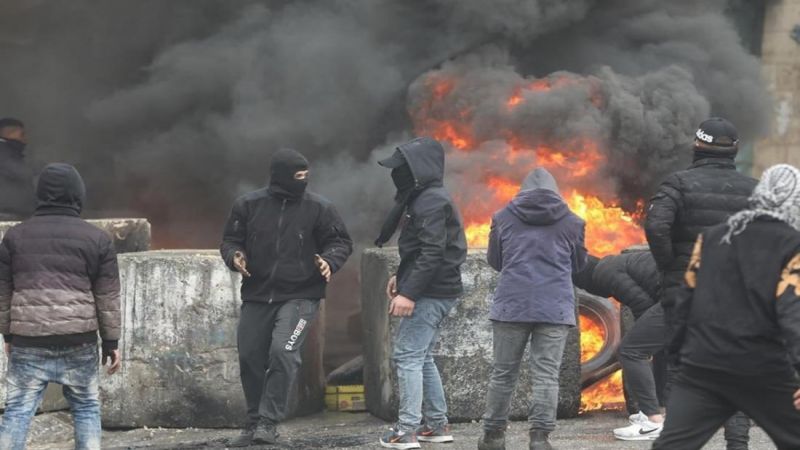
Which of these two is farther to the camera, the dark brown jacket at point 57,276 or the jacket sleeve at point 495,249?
the jacket sleeve at point 495,249

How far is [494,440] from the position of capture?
701 cm

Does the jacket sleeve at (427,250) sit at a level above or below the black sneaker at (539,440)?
above

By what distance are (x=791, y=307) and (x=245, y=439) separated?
3.76 meters

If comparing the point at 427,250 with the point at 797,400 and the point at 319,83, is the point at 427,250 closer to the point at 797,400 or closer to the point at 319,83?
the point at 797,400

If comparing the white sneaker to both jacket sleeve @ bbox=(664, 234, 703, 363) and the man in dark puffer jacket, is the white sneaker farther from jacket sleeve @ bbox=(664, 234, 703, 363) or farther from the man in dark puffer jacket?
the man in dark puffer jacket

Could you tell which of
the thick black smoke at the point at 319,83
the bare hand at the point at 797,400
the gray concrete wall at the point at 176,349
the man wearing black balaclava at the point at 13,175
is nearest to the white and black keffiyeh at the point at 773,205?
the bare hand at the point at 797,400

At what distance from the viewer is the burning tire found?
29.2 feet

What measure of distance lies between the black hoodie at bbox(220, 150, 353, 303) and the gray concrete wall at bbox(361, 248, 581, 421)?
3.06 ft

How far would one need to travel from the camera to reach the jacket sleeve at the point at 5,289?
6.11 meters

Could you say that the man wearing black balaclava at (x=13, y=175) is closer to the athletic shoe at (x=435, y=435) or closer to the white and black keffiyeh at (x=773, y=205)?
the athletic shoe at (x=435, y=435)

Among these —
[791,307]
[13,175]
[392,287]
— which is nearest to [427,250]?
[392,287]

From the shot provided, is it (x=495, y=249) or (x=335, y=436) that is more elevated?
(x=495, y=249)

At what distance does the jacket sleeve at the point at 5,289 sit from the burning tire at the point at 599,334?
13.6ft

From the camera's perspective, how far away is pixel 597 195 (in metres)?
12.2
